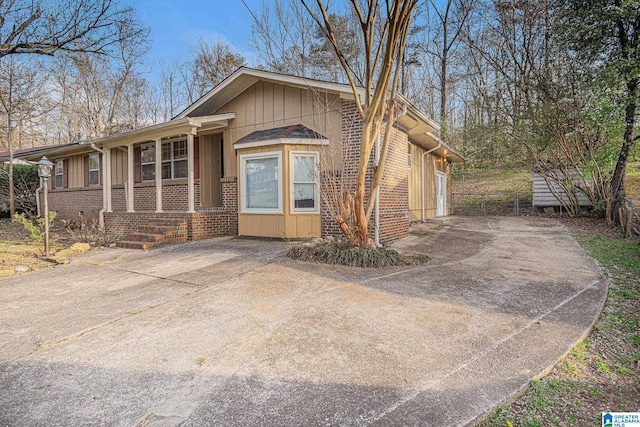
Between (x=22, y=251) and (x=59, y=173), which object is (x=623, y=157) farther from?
(x=59, y=173)

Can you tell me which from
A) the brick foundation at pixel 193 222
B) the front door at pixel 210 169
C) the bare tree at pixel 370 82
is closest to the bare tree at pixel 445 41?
the front door at pixel 210 169

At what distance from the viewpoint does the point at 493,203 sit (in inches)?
703

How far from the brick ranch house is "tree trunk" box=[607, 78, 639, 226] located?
5.51m

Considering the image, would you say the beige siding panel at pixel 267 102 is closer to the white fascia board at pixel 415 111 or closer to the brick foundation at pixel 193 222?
the brick foundation at pixel 193 222

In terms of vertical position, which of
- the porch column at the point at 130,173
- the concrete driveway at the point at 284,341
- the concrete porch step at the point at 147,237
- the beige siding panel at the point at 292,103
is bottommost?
the concrete driveway at the point at 284,341

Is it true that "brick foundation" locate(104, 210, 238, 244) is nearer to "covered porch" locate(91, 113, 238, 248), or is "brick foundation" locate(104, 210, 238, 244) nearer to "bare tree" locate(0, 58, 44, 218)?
"covered porch" locate(91, 113, 238, 248)

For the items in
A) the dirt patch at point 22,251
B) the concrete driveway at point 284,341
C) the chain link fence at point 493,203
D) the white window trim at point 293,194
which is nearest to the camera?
the concrete driveway at point 284,341

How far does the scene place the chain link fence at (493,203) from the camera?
Result: 16516 mm

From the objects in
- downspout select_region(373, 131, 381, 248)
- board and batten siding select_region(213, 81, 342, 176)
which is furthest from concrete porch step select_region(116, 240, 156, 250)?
downspout select_region(373, 131, 381, 248)

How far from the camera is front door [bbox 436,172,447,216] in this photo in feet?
50.2

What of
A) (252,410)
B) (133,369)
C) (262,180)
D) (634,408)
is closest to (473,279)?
(634,408)

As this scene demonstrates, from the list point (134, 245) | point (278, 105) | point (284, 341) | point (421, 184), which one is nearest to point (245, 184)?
point (278, 105)

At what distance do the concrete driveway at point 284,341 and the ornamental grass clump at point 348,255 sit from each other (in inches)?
12.1

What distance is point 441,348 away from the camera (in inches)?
114
